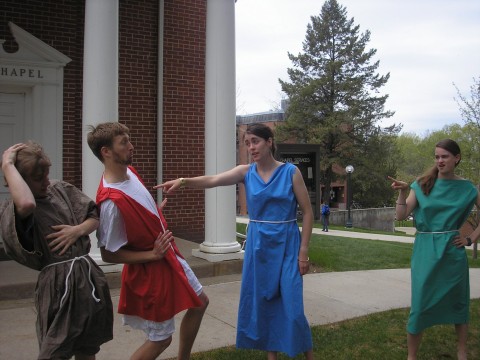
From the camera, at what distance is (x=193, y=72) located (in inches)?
353

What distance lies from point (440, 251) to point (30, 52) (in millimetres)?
6471

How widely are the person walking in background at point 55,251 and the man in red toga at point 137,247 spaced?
0.13m

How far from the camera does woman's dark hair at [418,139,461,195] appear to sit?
3.89m

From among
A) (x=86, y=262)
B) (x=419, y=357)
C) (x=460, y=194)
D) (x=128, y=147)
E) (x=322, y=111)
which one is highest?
(x=322, y=111)

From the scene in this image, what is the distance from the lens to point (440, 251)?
3.84 metres

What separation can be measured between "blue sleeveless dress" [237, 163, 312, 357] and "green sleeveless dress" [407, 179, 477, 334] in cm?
105

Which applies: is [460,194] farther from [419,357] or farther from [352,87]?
[352,87]

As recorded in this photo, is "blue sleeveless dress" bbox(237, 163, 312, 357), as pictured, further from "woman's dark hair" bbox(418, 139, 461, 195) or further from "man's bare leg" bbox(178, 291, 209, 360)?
"woman's dark hair" bbox(418, 139, 461, 195)

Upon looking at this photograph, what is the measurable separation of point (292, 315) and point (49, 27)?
21.1 ft

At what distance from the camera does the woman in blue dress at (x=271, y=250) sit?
3.46 metres

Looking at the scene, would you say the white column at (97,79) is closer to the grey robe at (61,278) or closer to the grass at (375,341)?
the grass at (375,341)

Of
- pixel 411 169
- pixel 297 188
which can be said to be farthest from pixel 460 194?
pixel 411 169

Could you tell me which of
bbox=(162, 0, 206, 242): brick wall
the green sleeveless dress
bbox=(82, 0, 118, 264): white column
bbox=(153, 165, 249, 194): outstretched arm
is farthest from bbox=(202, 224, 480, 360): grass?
bbox=(162, 0, 206, 242): brick wall

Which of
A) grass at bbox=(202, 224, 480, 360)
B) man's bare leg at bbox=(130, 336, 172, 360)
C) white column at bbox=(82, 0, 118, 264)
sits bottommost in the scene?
grass at bbox=(202, 224, 480, 360)
